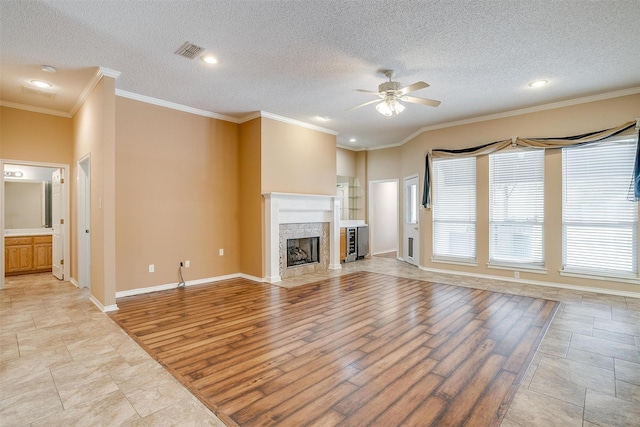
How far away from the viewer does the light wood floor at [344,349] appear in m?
2.01

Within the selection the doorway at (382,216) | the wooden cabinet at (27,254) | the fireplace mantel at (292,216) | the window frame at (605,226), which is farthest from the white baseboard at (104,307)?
the window frame at (605,226)

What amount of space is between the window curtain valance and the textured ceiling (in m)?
0.60

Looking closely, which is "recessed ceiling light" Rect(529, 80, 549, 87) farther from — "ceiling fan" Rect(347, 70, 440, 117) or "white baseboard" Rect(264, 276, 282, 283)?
"white baseboard" Rect(264, 276, 282, 283)

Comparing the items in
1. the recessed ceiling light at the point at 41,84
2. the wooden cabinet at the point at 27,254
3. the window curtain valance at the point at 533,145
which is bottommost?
the wooden cabinet at the point at 27,254

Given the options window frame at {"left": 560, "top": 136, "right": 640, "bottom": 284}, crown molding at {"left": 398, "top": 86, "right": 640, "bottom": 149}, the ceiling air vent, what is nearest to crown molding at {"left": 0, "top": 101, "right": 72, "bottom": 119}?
the ceiling air vent

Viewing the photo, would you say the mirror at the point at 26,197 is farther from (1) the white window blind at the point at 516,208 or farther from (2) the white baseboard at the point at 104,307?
(1) the white window blind at the point at 516,208

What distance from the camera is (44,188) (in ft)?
22.5

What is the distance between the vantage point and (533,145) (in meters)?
5.18

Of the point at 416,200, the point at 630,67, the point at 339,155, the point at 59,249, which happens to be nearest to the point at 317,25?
the point at 630,67

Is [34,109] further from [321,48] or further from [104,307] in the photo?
[321,48]

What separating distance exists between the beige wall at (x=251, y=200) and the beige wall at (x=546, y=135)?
135 inches

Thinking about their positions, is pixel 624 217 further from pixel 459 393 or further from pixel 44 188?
pixel 44 188

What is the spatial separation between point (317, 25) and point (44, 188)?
7.27 metres

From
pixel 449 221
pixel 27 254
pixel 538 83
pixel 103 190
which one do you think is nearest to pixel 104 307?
pixel 103 190
